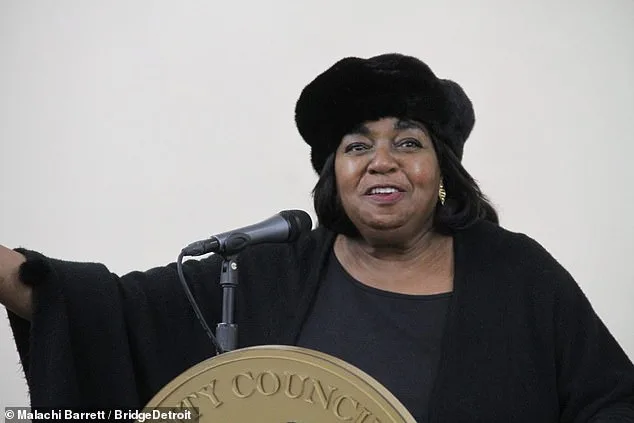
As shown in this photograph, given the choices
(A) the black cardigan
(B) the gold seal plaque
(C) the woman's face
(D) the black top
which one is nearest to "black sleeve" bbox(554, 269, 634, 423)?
(A) the black cardigan

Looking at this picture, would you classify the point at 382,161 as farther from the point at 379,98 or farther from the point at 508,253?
the point at 508,253

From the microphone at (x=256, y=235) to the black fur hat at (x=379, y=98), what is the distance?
346mm

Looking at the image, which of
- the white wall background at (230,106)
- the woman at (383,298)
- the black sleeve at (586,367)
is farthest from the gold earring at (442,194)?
the white wall background at (230,106)

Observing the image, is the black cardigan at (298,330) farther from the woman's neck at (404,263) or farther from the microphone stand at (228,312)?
the microphone stand at (228,312)

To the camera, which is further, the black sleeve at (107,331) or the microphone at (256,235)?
the black sleeve at (107,331)

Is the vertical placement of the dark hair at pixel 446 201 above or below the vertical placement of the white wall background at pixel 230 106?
below

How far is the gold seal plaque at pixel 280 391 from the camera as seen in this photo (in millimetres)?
1345

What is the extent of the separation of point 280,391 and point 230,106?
157 centimetres

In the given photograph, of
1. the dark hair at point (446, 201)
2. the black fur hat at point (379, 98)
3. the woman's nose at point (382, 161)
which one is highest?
the black fur hat at point (379, 98)

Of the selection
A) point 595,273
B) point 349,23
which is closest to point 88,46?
point 349,23

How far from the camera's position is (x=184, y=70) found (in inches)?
112

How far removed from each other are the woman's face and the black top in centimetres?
14

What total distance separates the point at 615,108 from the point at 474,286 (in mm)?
1063

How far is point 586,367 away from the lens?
6.02 feet
